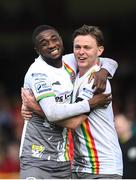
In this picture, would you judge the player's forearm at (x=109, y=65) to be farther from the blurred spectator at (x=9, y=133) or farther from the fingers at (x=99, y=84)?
the blurred spectator at (x=9, y=133)

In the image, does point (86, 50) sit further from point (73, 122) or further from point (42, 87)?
point (73, 122)

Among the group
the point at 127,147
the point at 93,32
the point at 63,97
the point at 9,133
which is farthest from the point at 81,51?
the point at 9,133

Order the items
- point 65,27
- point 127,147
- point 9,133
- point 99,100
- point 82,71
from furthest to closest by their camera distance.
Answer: point 65,27 → point 9,133 → point 127,147 → point 82,71 → point 99,100

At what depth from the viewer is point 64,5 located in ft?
53.6

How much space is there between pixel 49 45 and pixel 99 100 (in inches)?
24.0

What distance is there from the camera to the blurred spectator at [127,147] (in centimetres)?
951

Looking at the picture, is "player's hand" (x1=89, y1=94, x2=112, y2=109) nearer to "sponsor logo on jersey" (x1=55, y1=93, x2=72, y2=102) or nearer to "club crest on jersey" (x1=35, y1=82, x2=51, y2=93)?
"sponsor logo on jersey" (x1=55, y1=93, x2=72, y2=102)

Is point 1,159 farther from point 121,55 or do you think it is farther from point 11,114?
point 121,55

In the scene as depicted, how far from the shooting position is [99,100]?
6578 millimetres

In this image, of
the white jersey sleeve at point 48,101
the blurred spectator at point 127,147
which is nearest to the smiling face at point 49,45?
the white jersey sleeve at point 48,101

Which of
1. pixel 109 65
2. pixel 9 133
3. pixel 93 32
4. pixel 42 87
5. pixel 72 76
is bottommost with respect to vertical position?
pixel 42 87

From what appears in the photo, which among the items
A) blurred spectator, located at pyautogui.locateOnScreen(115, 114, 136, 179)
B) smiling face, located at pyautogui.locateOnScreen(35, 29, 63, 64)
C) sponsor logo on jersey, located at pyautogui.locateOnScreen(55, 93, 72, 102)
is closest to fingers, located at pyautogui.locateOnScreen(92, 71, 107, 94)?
sponsor logo on jersey, located at pyautogui.locateOnScreen(55, 93, 72, 102)

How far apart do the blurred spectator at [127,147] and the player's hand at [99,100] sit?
2849 millimetres

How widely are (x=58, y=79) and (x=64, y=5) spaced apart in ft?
32.3
